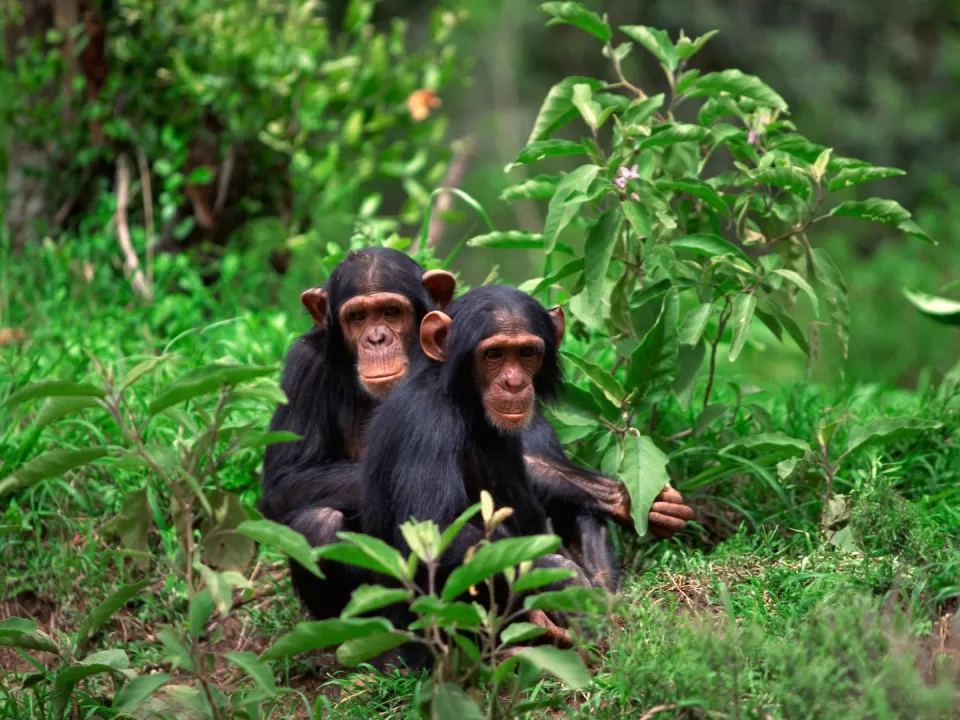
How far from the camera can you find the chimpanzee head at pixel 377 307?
3896 mm

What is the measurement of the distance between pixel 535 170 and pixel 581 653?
33.5 feet

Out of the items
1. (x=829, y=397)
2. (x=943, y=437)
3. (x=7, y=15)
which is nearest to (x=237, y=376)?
(x=943, y=437)

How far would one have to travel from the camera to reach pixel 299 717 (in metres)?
3.39

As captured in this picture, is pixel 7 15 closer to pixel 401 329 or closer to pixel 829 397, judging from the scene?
pixel 401 329

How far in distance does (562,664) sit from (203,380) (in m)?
0.96

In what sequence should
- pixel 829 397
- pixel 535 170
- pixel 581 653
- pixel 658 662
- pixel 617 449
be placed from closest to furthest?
pixel 658 662 < pixel 581 653 < pixel 617 449 < pixel 829 397 < pixel 535 170

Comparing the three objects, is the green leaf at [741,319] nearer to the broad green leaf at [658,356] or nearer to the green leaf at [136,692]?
the broad green leaf at [658,356]

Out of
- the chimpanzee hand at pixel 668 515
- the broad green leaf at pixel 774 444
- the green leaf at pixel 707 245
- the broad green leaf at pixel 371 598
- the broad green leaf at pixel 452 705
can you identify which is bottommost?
the chimpanzee hand at pixel 668 515

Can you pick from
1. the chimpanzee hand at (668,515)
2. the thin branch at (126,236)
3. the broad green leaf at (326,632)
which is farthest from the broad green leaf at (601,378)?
the thin branch at (126,236)

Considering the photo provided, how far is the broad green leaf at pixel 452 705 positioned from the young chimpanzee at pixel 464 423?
633 mm

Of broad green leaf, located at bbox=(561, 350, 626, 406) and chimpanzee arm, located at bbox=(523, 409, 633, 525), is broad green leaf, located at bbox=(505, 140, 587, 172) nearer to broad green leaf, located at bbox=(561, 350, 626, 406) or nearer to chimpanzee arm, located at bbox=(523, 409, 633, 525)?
broad green leaf, located at bbox=(561, 350, 626, 406)

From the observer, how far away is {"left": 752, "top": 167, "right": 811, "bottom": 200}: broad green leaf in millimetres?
3695

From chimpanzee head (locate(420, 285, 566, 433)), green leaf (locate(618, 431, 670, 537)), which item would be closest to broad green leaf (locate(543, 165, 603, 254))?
chimpanzee head (locate(420, 285, 566, 433))

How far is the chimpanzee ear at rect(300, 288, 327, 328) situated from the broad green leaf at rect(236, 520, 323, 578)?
4.98 ft
